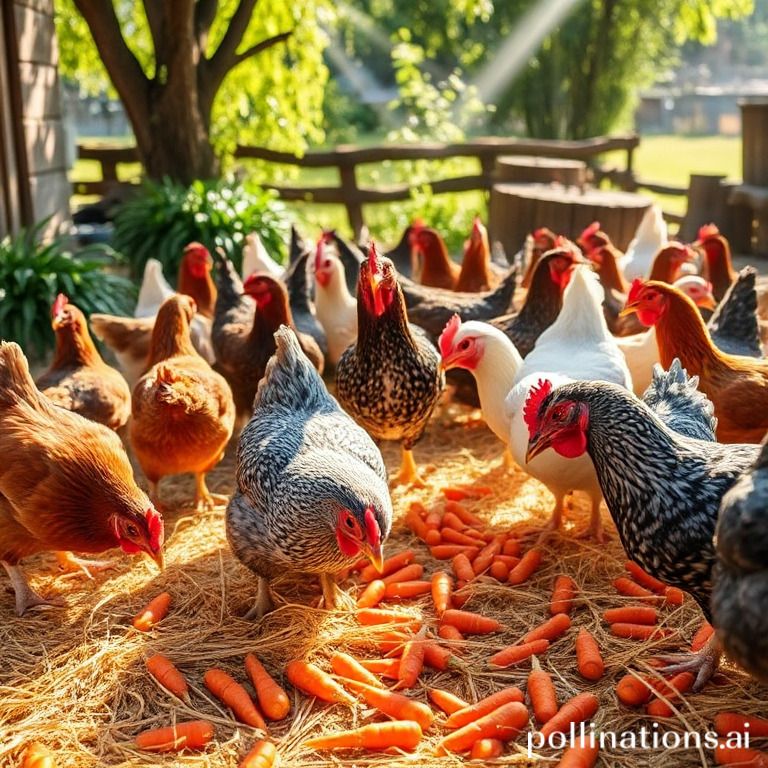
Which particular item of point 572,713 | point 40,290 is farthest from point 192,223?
point 572,713

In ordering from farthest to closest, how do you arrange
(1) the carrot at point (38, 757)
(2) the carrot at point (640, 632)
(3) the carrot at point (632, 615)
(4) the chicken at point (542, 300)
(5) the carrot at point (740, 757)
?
1. (4) the chicken at point (542, 300)
2. (3) the carrot at point (632, 615)
3. (2) the carrot at point (640, 632)
4. (1) the carrot at point (38, 757)
5. (5) the carrot at point (740, 757)

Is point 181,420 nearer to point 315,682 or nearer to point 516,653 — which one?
point 315,682

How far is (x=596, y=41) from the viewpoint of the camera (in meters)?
17.2

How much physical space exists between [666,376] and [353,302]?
273 cm

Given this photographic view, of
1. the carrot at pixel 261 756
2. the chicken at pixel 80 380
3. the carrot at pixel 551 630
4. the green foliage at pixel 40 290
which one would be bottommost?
the carrot at pixel 261 756

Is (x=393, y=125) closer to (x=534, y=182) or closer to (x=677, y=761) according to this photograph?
(x=534, y=182)

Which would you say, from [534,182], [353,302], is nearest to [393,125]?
[534,182]

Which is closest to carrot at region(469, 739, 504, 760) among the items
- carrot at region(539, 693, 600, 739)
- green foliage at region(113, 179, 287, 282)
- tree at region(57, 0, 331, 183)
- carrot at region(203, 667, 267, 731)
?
carrot at region(539, 693, 600, 739)

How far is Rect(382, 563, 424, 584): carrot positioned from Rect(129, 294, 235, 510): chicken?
116cm

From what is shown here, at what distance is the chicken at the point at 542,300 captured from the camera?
4836mm

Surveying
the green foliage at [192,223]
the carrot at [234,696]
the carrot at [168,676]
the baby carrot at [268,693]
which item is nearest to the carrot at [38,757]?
the carrot at [168,676]

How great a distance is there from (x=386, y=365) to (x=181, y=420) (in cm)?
104

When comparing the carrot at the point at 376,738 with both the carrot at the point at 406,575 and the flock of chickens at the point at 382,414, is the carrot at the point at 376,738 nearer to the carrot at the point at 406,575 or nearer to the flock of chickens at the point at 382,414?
the flock of chickens at the point at 382,414

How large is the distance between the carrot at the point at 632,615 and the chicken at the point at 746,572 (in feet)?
3.34
